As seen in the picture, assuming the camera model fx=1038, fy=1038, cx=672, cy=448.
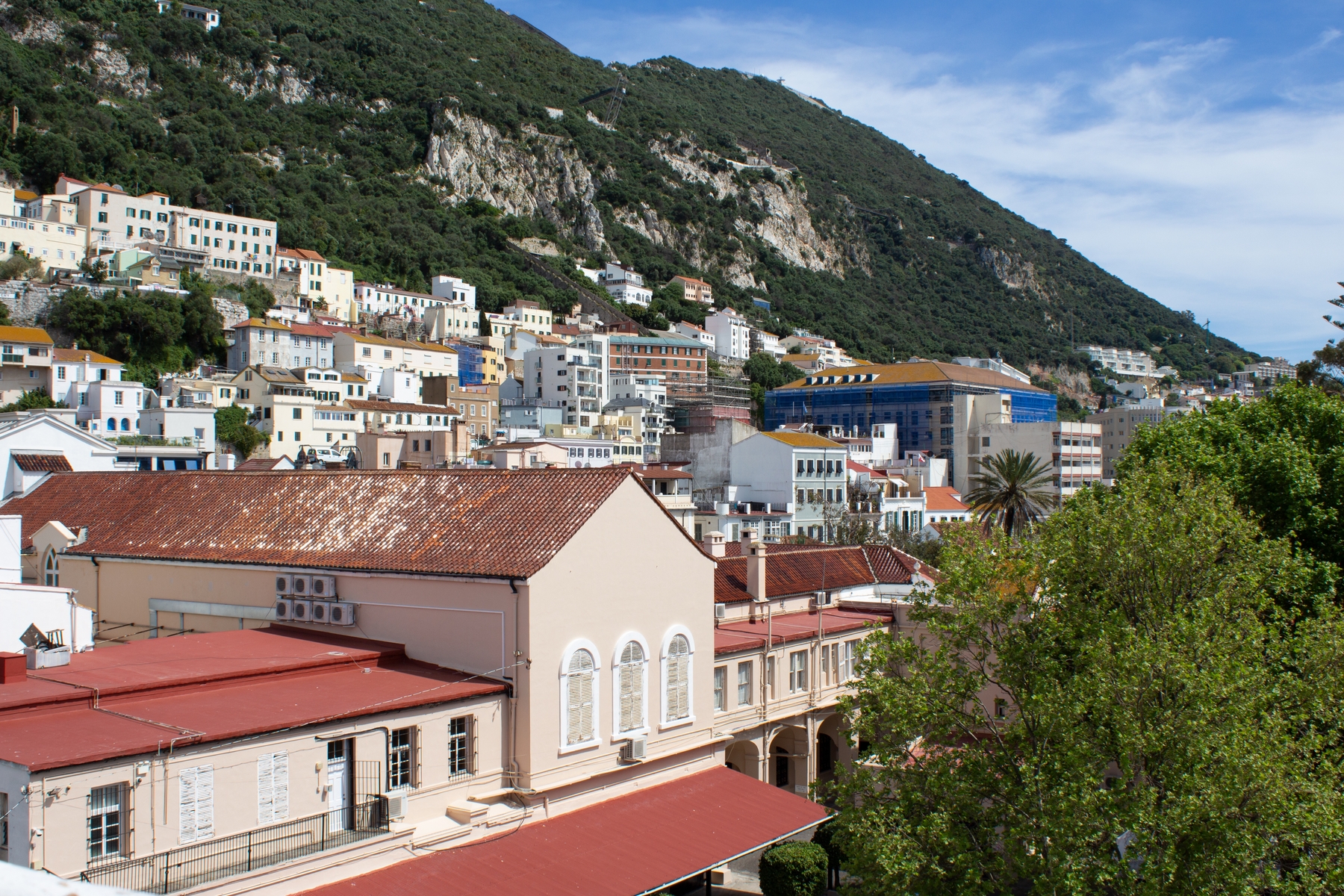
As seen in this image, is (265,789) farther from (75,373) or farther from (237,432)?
(75,373)

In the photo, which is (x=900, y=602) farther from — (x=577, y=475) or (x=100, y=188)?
(x=100, y=188)

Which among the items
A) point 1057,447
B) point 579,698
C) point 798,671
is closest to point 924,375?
point 1057,447

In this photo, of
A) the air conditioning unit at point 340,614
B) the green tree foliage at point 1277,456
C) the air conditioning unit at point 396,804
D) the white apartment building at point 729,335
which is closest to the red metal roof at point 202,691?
the air conditioning unit at point 340,614

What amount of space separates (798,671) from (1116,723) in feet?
56.1

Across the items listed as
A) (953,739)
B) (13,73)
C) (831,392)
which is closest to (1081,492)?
(953,739)

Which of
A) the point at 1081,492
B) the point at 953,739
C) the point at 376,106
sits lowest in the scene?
the point at 953,739

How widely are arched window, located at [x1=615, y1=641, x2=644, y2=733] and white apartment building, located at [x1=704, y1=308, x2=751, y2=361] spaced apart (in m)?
144

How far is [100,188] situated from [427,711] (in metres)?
115

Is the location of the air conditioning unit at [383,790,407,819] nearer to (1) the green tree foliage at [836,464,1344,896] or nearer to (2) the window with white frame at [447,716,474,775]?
(2) the window with white frame at [447,716,474,775]

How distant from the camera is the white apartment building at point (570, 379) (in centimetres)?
11462

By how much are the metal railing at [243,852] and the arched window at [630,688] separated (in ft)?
21.4

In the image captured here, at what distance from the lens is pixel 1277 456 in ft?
89.0

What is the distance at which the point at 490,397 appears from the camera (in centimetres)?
10938

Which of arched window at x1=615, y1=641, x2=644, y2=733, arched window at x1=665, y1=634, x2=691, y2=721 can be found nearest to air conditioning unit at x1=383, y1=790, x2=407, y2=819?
arched window at x1=615, y1=641, x2=644, y2=733
